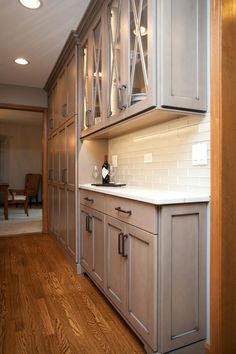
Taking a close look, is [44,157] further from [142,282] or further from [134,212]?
[142,282]

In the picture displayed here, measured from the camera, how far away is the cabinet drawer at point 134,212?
4.25 feet

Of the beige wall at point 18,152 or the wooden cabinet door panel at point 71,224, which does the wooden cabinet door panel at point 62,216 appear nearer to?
the wooden cabinet door panel at point 71,224

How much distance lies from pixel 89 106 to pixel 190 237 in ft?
5.03

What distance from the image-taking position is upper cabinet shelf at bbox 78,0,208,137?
1332 millimetres

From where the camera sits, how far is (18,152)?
7.57 metres

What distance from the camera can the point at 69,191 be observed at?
2871 millimetres

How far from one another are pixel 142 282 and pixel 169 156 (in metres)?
0.84

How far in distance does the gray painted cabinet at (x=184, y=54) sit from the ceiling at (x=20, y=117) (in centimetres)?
483

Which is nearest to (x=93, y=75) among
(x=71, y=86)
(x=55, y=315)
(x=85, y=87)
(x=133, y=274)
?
(x=85, y=87)

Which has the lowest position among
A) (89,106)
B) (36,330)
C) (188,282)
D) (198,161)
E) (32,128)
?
(36,330)

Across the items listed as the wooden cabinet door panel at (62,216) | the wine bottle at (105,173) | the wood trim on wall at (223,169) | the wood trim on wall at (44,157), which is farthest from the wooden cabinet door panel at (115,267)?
the wood trim on wall at (44,157)

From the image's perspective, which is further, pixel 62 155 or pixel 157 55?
pixel 62 155

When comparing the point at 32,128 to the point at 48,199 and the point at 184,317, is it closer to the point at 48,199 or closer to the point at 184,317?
the point at 48,199

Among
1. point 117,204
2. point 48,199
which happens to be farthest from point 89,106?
point 48,199
